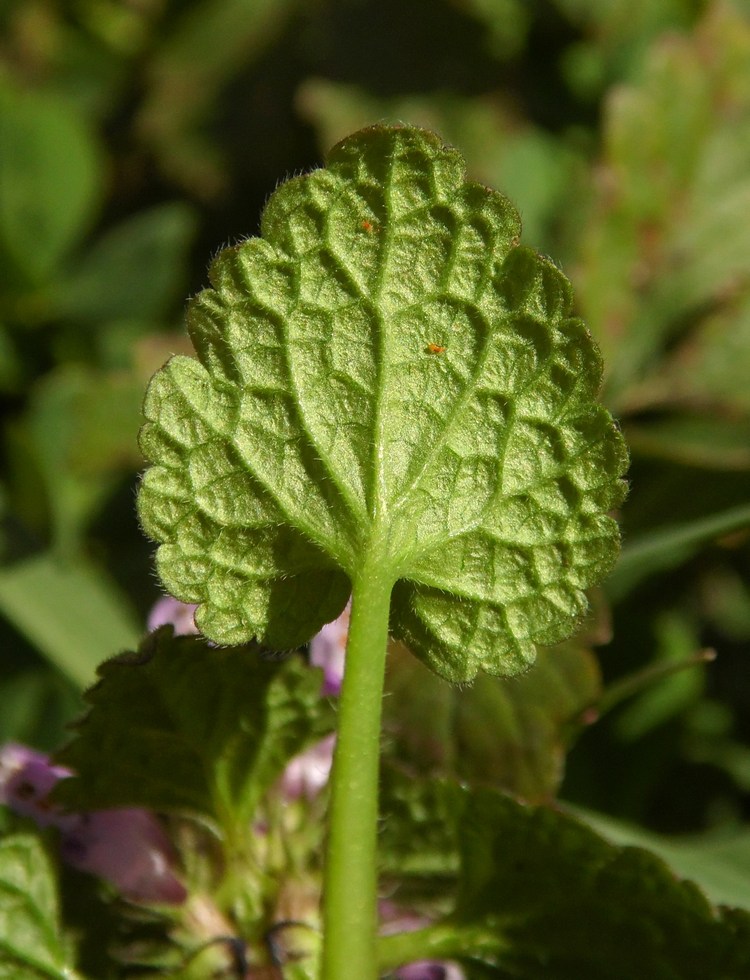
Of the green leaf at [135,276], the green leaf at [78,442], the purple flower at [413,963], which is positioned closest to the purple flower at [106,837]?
the purple flower at [413,963]

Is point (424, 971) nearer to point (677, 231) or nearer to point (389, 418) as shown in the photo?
point (389, 418)

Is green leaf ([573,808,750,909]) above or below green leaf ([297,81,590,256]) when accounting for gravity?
below

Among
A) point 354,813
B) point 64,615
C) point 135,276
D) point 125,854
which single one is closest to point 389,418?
point 354,813

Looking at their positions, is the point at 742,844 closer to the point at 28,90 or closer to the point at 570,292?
the point at 570,292

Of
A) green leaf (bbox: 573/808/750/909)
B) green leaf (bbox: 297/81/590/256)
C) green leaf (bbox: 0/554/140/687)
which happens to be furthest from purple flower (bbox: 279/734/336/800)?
green leaf (bbox: 297/81/590/256)

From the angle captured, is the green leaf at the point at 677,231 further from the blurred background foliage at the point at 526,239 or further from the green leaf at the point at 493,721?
the green leaf at the point at 493,721

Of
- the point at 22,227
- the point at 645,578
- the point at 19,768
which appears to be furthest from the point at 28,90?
the point at 19,768

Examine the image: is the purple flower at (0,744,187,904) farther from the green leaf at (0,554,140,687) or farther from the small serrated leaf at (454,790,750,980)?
the green leaf at (0,554,140,687)
